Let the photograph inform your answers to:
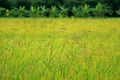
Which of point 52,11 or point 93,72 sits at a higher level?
point 93,72

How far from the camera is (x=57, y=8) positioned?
1008 inches

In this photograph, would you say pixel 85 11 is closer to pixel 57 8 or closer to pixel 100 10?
pixel 100 10

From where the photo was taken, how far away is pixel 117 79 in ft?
6.78

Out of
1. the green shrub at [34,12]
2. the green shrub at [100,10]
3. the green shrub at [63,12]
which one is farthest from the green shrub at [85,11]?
the green shrub at [34,12]

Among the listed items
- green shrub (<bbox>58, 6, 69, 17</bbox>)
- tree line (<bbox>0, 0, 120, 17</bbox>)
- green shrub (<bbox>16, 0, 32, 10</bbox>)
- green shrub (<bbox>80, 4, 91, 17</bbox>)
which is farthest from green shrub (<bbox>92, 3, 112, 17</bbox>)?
green shrub (<bbox>16, 0, 32, 10</bbox>)

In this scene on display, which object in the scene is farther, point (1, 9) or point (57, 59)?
point (1, 9)

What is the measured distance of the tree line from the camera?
2330 cm

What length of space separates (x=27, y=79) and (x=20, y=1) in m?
24.3

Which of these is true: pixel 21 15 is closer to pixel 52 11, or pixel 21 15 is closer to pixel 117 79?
pixel 52 11

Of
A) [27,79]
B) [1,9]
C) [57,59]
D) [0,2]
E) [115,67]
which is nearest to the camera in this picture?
[27,79]

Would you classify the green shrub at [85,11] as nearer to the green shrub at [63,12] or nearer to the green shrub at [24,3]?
the green shrub at [63,12]

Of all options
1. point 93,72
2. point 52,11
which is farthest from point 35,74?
point 52,11

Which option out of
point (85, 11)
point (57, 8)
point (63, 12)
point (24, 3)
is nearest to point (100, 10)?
point (85, 11)

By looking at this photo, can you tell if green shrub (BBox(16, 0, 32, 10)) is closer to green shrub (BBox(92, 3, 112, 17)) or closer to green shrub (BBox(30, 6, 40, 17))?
green shrub (BBox(30, 6, 40, 17))
